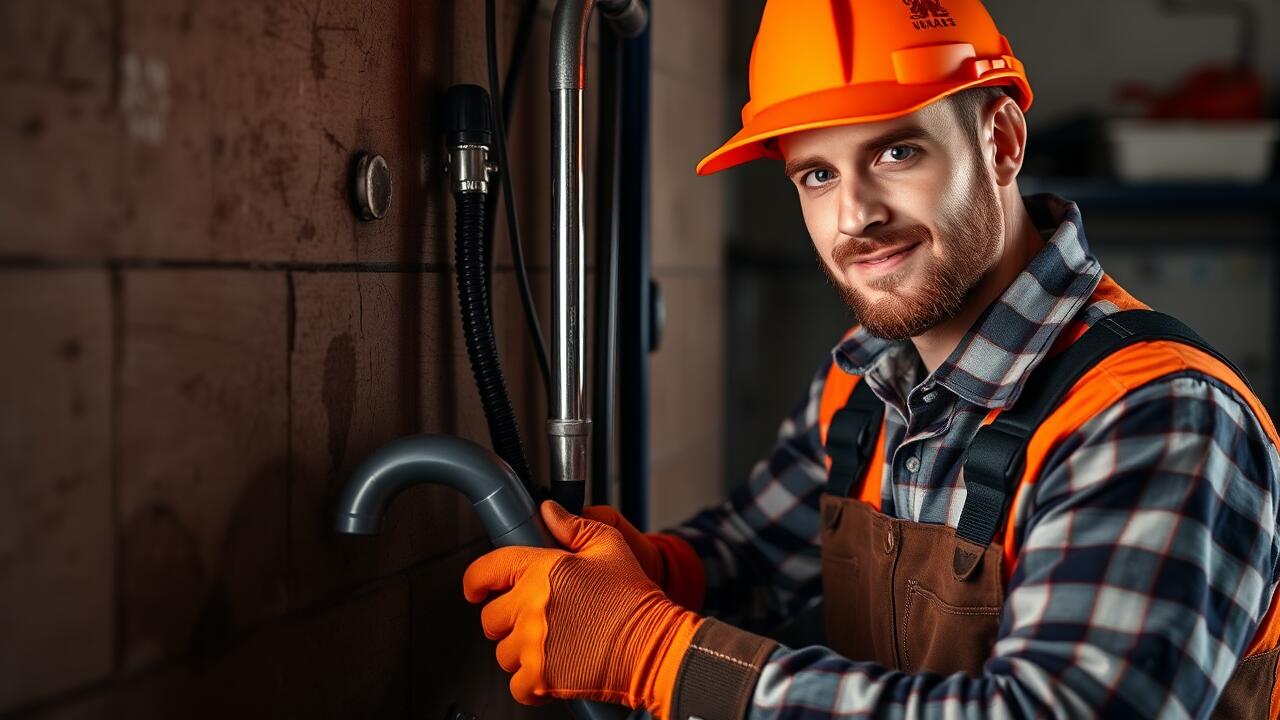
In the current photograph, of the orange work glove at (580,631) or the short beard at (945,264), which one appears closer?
the orange work glove at (580,631)

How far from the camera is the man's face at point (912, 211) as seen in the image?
1.15 meters

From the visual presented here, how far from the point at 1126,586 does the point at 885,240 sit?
45cm

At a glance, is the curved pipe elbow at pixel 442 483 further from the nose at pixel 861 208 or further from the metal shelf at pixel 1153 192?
the metal shelf at pixel 1153 192

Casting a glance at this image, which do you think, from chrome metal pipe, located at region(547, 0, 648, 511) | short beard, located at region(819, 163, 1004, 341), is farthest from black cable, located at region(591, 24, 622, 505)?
short beard, located at region(819, 163, 1004, 341)

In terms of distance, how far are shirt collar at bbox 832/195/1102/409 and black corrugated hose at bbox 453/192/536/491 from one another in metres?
0.47

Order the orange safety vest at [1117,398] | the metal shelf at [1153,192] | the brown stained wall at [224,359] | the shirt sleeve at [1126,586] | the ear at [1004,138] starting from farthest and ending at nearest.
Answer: the metal shelf at [1153,192] → the ear at [1004,138] → the orange safety vest at [1117,398] → the shirt sleeve at [1126,586] → the brown stained wall at [224,359]

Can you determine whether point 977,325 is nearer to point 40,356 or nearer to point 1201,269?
point 40,356

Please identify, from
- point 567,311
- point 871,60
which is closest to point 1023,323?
point 871,60

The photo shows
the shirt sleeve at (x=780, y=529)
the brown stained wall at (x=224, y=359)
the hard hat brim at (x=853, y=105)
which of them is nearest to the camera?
the brown stained wall at (x=224, y=359)

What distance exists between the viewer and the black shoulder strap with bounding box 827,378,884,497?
4.29 ft

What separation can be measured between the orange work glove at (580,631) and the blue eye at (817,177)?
0.52m

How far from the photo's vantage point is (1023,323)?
3.69ft

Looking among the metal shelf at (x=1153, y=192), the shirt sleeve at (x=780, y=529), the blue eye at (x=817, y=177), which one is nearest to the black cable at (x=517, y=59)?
the blue eye at (x=817, y=177)

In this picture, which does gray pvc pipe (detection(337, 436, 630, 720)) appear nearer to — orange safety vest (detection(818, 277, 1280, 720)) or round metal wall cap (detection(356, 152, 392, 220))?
round metal wall cap (detection(356, 152, 392, 220))
